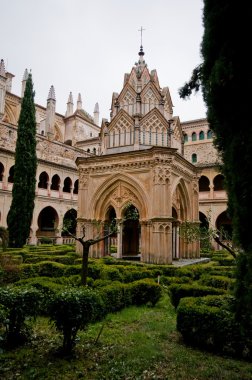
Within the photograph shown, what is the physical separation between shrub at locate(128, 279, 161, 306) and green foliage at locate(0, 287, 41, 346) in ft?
12.5

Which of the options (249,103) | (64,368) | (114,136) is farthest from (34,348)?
(114,136)

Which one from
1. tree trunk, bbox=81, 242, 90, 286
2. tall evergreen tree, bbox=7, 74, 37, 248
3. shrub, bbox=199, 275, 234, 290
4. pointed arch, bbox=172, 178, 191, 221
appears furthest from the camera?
tall evergreen tree, bbox=7, 74, 37, 248

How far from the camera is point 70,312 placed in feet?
Answer: 17.0

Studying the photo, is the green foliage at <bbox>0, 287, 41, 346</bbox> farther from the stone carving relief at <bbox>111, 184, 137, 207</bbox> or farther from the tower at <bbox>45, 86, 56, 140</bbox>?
the tower at <bbox>45, 86, 56, 140</bbox>

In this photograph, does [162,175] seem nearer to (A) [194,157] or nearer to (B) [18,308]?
(B) [18,308]

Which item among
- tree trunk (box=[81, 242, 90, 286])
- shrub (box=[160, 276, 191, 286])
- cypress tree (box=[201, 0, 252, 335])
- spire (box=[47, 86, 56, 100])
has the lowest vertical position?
shrub (box=[160, 276, 191, 286])

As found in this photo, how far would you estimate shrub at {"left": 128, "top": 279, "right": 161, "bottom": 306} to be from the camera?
8945 millimetres

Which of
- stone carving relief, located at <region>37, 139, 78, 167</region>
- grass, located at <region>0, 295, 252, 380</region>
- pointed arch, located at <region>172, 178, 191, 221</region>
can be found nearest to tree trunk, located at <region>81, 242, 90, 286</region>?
grass, located at <region>0, 295, 252, 380</region>

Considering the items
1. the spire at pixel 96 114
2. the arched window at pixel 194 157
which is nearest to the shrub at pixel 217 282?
the arched window at pixel 194 157

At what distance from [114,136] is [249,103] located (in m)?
14.2

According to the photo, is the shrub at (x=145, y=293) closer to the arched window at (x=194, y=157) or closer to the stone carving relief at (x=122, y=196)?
the stone carving relief at (x=122, y=196)

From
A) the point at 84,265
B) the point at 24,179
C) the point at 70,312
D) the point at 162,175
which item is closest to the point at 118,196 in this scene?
the point at 162,175

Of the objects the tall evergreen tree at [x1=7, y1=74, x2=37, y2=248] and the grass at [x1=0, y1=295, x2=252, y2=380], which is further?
the tall evergreen tree at [x1=7, y1=74, x2=37, y2=248]

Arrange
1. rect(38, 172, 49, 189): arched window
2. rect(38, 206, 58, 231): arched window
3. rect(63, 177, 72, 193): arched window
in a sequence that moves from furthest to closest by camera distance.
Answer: rect(63, 177, 72, 193): arched window < rect(38, 206, 58, 231): arched window < rect(38, 172, 49, 189): arched window
